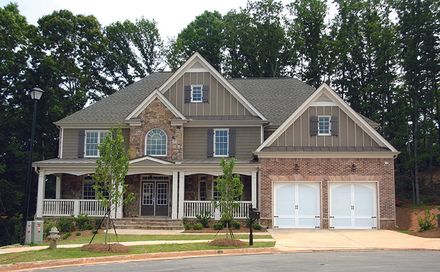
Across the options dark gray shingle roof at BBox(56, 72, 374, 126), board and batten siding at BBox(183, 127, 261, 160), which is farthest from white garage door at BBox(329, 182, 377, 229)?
dark gray shingle roof at BBox(56, 72, 374, 126)

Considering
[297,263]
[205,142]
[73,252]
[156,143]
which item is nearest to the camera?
[297,263]

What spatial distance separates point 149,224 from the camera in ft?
79.1

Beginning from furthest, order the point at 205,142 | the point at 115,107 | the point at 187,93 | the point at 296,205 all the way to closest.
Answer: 1. the point at 115,107
2. the point at 187,93
3. the point at 205,142
4. the point at 296,205

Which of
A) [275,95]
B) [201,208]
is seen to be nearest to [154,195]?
[201,208]

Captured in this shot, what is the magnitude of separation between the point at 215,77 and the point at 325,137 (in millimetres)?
7168

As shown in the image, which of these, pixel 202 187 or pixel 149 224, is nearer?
pixel 149 224

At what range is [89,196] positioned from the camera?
27.9 m

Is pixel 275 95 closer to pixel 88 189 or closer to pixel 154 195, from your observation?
pixel 154 195

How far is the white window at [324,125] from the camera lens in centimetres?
2511

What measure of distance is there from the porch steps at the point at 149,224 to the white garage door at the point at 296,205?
16.4ft

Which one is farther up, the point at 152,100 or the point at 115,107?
the point at 115,107

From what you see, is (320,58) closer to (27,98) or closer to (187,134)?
(187,134)

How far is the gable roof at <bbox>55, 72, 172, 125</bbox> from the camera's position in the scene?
28297 mm

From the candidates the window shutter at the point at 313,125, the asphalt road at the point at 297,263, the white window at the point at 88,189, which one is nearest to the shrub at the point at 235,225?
the window shutter at the point at 313,125
